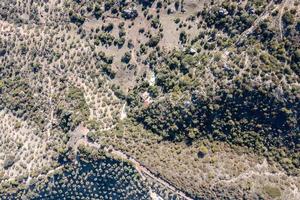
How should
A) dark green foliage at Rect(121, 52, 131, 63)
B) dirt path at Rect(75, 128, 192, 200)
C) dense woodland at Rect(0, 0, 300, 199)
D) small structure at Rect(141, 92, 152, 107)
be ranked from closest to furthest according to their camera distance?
dense woodland at Rect(0, 0, 300, 199)
dirt path at Rect(75, 128, 192, 200)
small structure at Rect(141, 92, 152, 107)
dark green foliage at Rect(121, 52, 131, 63)

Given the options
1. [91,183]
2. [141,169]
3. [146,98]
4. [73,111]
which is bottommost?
[91,183]

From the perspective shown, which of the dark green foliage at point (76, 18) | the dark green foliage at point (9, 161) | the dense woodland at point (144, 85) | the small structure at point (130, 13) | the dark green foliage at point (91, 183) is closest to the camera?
the dense woodland at point (144, 85)

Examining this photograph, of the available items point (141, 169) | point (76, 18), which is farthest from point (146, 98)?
point (76, 18)

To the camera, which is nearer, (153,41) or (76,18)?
(153,41)

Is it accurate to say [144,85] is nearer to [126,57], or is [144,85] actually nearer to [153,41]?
[126,57]

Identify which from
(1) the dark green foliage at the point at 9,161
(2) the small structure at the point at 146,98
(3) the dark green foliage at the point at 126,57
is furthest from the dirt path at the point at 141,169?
(1) the dark green foliage at the point at 9,161

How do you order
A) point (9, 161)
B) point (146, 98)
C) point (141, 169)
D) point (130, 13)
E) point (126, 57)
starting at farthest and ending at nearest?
point (9, 161), point (126, 57), point (130, 13), point (146, 98), point (141, 169)

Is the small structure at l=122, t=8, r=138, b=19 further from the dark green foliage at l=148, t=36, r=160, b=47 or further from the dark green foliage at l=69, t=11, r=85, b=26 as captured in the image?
the dark green foliage at l=69, t=11, r=85, b=26

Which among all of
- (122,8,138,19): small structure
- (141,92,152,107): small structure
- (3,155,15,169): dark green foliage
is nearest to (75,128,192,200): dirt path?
(141,92,152,107): small structure

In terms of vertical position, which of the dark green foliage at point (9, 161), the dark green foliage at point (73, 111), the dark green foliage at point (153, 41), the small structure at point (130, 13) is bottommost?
Result: the dark green foliage at point (9, 161)

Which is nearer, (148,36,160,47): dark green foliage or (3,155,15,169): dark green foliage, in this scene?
(148,36,160,47): dark green foliage

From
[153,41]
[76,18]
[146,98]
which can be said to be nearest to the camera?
[153,41]

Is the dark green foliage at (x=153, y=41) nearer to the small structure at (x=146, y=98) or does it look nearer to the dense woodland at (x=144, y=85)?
the dense woodland at (x=144, y=85)
